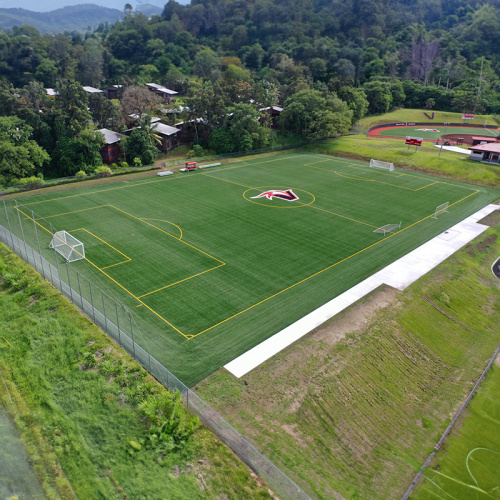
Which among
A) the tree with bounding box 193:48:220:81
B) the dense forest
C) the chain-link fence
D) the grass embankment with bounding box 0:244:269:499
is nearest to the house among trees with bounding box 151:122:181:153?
the dense forest

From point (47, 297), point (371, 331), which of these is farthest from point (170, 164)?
Result: point (371, 331)

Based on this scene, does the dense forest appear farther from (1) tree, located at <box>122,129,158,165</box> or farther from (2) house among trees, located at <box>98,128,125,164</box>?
(2) house among trees, located at <box>98,128,125,164</box>

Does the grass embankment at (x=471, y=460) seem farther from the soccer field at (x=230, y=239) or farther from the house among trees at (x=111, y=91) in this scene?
the house among trees at (x=111, y=91)

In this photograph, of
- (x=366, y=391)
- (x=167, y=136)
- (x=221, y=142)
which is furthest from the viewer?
(x=167, y=136)

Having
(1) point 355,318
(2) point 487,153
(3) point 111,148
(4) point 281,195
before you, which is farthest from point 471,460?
(2) point 487,153

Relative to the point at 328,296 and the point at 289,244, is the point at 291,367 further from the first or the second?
the point at 289,244

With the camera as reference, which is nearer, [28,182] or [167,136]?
[28,182]

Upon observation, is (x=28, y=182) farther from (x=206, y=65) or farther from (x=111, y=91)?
(x=206, y=65)
